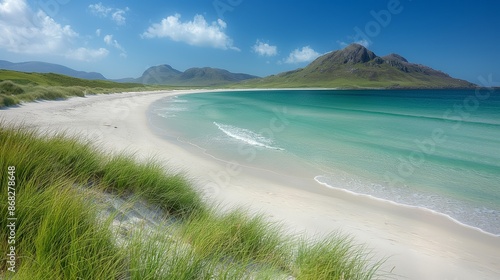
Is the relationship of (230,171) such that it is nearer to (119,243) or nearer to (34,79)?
(119,243)

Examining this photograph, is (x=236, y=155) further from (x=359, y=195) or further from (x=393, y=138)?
(x=393, y=138)

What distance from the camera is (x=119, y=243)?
8.45 ft

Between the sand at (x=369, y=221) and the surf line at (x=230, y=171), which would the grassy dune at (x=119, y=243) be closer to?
the sand at (x=369, y=221)

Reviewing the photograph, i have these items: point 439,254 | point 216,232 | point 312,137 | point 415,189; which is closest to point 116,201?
point 216,232

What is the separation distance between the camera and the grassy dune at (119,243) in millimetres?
2035

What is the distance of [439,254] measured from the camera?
5.09 m

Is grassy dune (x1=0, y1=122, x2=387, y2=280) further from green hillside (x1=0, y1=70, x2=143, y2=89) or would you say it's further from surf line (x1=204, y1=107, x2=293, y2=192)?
green hillside (x1=0, y1=70, x2=143, y2=89)

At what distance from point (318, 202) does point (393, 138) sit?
48.7 ft

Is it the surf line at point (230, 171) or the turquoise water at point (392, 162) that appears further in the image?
the surf line at point (230, 171)

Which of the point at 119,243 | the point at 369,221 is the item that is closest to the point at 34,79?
the point at 119,243

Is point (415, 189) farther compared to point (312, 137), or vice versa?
point (312, 137)

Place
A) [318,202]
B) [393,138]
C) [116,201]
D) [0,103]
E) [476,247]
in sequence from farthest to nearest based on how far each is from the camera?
1. [393,138]
2. [0,103]
3. [318,202]
4. [476,247]
5. [116,201]

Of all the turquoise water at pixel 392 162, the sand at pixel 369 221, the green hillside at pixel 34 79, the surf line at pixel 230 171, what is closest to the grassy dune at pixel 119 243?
the sand at pixel 369 221

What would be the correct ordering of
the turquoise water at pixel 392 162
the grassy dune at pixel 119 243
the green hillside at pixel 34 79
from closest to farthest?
the grassy dune at pixel 119 243 → the turquoise water at pixel 392 162 → the green hillside at pixel 34 79
